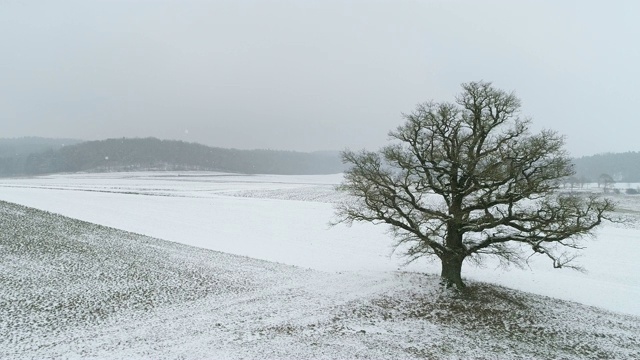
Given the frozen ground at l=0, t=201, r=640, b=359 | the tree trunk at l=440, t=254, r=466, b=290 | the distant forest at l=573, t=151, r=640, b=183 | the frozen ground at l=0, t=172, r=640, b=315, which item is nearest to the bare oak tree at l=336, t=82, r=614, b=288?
the tree trunk at l=440, t=254, r=466, b=290

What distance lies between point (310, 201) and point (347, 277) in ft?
139

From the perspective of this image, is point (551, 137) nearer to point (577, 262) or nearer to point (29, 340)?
point (577, 262)

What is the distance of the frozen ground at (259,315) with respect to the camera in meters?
15.0

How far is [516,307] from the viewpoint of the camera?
22.0 meters

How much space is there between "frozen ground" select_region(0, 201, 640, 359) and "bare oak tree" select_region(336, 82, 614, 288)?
11.6 ft

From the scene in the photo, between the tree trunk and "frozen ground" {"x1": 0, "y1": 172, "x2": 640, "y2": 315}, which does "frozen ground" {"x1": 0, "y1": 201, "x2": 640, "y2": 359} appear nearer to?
the tree trunk

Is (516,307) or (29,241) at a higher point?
(29,241)

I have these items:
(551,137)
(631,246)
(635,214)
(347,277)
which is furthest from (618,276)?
(635,214)

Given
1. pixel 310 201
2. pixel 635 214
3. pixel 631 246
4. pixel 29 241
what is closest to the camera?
pixel 29 241

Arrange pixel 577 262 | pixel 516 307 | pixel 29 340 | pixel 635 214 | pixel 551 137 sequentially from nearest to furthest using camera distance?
1. pixel 29 340
2. pixel 551 137
3. pixel 516 307
4. pixel 577 262
5. pixel 635 214

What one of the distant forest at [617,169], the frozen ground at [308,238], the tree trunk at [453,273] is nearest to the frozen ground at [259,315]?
the tree trunk at [453,273]

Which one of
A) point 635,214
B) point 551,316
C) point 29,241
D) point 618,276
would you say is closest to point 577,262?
point 618,276

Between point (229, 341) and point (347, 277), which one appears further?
point (347, 277)

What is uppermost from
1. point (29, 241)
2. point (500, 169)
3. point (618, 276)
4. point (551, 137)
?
point (551, 137)
